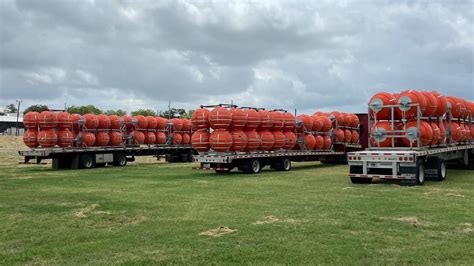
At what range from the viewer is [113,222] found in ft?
32.1

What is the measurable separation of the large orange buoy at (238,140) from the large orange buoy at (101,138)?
11.2 m

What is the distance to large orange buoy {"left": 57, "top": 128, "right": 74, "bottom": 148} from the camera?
89.4ft

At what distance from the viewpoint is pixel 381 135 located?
17.6 m

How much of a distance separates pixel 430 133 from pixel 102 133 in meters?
20.2

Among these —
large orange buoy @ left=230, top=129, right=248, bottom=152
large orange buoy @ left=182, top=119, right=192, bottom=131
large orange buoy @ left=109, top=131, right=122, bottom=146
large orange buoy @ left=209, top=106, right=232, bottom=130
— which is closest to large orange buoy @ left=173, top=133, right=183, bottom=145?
large orange buoy @ left=182, top=119, right=192, bottom=131

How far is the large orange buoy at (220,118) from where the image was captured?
864 inches

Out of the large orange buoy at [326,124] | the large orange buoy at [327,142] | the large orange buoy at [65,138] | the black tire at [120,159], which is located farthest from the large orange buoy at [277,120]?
A: the large orange buoy at [65,138]

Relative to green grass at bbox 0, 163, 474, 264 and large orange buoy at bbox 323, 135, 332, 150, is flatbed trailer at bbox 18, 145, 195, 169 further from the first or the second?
large orange buoy at bbox 323, 135, 332, 150

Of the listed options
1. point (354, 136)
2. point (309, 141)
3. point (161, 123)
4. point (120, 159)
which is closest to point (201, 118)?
point (309, 141)

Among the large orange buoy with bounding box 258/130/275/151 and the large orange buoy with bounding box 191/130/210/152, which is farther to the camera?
the large orange buoy with bounding box 258/130/275/151

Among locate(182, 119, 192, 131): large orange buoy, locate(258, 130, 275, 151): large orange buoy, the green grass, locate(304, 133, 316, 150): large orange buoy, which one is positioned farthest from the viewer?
locate(182, 119, 192, 131): large orange buoy

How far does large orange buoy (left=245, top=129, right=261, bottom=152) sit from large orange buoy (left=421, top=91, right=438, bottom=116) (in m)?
8.28

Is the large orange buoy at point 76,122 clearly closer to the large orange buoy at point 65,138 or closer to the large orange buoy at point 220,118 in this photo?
the large orange buoy at point 65,138

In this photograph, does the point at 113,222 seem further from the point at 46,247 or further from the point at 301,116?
the point at 301,116
